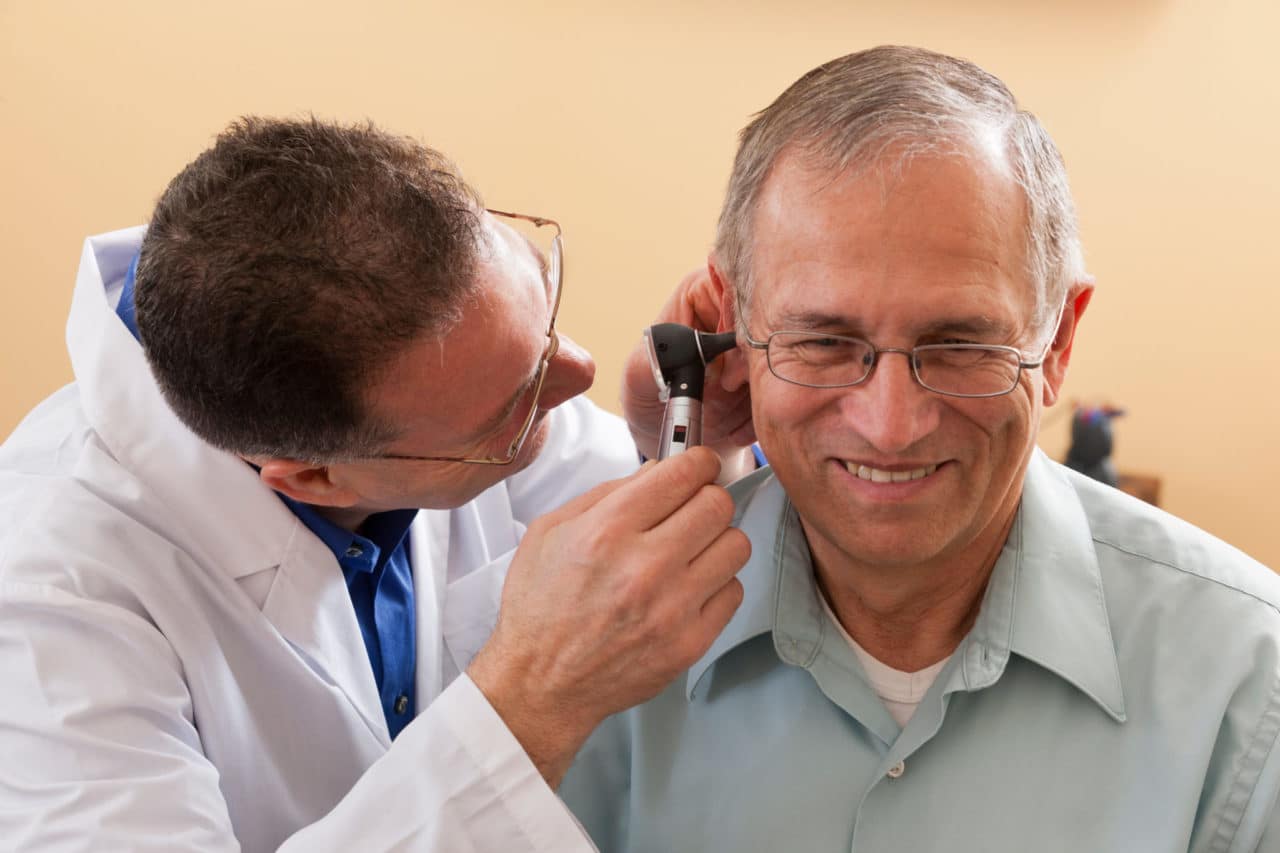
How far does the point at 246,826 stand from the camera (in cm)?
140

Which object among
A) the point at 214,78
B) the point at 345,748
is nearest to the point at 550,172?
the point at 214,78

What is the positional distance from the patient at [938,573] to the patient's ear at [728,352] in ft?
0.08

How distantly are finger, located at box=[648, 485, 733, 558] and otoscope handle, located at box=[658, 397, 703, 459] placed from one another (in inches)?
3.3

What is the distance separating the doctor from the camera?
3.90 ft

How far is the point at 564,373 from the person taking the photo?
1490 millimetres

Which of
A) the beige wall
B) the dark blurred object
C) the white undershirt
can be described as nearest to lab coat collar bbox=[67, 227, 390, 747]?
the white undershirt

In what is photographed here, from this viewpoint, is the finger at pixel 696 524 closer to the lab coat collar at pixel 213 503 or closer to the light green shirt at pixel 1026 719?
the light green shirt at pixel 1026 719

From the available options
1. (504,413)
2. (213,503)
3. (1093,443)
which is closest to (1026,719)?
(504,413)

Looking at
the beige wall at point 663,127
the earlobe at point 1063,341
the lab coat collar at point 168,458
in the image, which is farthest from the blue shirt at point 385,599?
the beige wall at point 663,127

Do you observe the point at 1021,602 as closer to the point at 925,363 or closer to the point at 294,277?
the point at 925,363

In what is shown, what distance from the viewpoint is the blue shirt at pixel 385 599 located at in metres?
1.56

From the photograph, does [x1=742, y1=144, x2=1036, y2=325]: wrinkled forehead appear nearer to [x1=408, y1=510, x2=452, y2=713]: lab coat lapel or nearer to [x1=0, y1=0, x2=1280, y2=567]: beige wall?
[x1=408, y1=510, x2=452, y2=713]: lab coat lapel

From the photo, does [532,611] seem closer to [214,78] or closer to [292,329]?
[292,329]

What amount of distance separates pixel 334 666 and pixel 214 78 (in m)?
2.01
